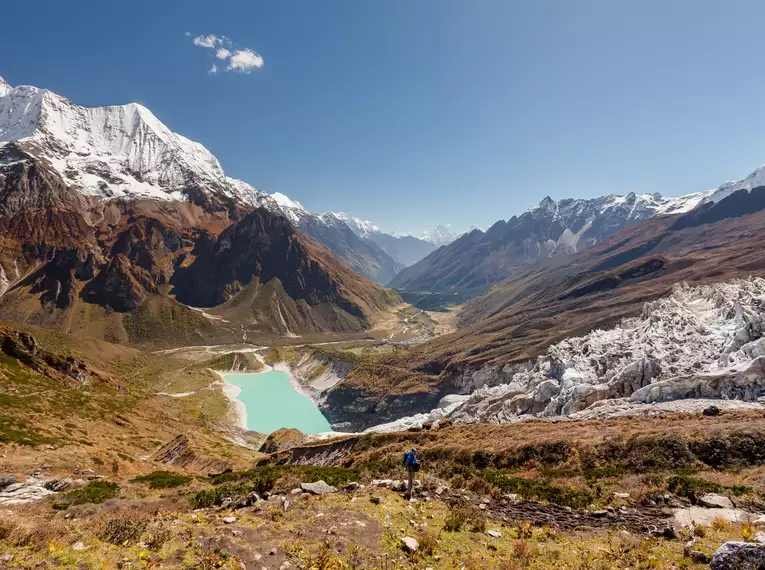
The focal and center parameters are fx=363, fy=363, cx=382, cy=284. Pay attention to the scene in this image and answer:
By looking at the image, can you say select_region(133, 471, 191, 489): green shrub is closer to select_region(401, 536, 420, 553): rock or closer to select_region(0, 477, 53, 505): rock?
select_region(0, 477, 53, 505): rock

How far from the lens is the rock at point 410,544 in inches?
479

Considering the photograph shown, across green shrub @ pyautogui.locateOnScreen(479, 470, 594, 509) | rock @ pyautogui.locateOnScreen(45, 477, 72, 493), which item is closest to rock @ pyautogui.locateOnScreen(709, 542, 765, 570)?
A: green shrub @ pyautogui.locateOnScreen(479, 470, 594, 509)

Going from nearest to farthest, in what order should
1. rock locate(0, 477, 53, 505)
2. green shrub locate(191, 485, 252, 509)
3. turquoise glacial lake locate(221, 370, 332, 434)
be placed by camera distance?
green shrub locate(191, 485, 252, 509), rock locate(0, 477, 53, 505), turquoise glacial lake locate(221, 370, 332, 434)

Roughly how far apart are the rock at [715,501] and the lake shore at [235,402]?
338 ft

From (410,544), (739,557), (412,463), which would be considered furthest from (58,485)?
(739,557)

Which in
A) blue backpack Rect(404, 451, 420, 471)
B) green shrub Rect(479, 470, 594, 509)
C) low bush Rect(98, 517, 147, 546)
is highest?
low bush Rect(98, 517, 147, 546)

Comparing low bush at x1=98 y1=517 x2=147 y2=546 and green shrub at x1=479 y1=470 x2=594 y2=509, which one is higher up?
low bush at x1=98 y1=517 x2=147 y2=546

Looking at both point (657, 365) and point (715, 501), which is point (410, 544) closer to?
point (715, 501)

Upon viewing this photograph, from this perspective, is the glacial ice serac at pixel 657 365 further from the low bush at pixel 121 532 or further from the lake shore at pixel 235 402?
the lake shore at pixel 235 402

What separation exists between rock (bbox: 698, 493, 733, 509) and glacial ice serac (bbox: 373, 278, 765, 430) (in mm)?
22016

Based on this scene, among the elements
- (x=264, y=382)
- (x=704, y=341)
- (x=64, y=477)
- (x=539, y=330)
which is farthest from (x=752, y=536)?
(x=264, y=382)

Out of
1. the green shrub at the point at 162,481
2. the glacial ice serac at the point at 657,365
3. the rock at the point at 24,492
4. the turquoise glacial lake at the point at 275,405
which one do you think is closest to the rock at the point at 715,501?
the glacial ice serac at the point at 657,365

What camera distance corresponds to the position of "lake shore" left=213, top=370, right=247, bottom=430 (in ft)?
341

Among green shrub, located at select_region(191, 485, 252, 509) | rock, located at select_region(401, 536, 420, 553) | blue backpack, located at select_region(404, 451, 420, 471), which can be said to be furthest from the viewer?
green shrub, located at select_region(191, 485, 252, 509)
